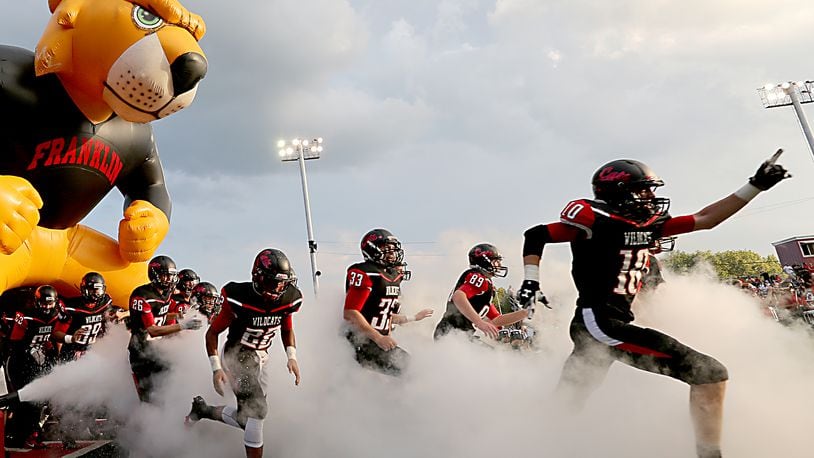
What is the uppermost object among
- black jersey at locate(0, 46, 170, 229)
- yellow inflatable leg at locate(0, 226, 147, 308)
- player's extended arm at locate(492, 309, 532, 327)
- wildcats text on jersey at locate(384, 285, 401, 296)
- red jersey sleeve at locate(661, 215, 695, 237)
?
black jersey at locate(0, 46, 170, 229)

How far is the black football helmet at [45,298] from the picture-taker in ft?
18.5

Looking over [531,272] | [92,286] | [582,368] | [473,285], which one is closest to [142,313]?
[92,286]

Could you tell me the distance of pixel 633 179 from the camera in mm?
3084

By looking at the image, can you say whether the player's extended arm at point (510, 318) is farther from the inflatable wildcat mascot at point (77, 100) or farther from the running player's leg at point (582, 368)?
the inflatable wildcat mascot at point (77, 100)

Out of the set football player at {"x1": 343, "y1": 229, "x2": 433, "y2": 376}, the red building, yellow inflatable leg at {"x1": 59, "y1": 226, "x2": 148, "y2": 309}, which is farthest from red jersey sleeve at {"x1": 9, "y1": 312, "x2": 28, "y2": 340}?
the red building

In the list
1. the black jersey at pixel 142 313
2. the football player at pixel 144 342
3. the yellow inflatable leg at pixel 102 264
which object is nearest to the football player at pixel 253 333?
the football player at pixel 144 342

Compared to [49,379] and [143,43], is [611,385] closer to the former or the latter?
[143,43]

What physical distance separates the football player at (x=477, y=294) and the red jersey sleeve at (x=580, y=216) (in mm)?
1699

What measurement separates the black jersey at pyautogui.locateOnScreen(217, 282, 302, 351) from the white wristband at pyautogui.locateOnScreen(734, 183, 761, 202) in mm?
3475

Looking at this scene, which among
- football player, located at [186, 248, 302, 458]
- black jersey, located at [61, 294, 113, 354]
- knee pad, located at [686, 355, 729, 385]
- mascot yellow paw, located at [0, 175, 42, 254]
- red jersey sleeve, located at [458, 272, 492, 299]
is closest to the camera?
knee pad, located at [686, 355, 729, 385]

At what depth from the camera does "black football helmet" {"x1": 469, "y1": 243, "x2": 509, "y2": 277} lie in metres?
5.42

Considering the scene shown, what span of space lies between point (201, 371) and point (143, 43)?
3.38 metres

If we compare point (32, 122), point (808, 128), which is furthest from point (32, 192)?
point (808, 128)

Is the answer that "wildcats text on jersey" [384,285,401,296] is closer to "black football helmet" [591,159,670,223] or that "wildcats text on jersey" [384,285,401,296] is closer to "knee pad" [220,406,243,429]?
"knee pad" [220,406,243,429]
